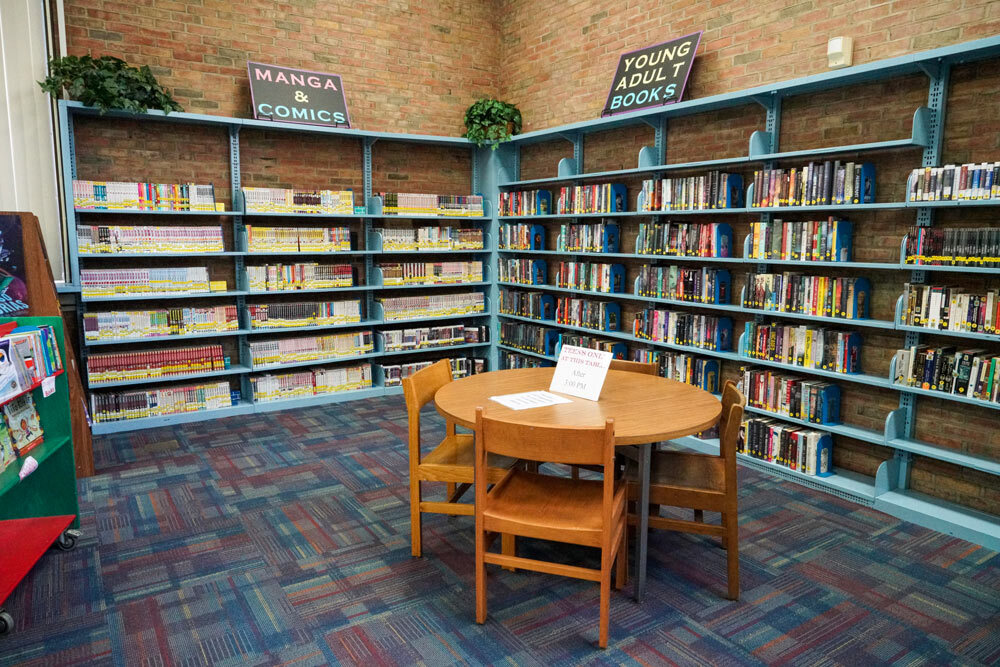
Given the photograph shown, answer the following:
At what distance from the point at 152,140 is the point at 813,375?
201 inches

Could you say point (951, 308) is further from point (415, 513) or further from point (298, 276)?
point (298, 276)

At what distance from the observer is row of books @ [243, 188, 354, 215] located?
5383 mm

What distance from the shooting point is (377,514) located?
357 cm

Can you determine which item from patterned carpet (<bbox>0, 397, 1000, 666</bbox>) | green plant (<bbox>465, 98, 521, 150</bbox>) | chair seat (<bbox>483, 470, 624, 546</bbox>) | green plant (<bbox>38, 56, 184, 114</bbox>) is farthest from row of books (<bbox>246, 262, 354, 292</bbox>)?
chair seat (<bbox>483, 470, 624, 546</bbox>)

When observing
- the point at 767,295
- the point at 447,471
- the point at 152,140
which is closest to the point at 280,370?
the point at 152,140

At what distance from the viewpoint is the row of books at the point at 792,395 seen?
12.9 ft

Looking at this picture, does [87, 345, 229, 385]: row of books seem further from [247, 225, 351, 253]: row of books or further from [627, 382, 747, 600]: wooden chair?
[627, 382, 747, 600]: wooden chair

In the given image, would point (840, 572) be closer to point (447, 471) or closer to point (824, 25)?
point (447, 471)

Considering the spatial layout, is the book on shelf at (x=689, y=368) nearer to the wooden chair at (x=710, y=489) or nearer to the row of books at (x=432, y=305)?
the wooden chair at (x=710, y=489)

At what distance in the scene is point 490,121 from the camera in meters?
6.27

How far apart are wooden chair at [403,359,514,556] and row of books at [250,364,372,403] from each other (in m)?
2.86

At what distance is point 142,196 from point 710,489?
4462 millimetres

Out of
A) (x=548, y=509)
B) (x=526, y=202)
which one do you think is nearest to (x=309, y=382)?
(x=526, y=202)

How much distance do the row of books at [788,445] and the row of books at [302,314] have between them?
136 inches
